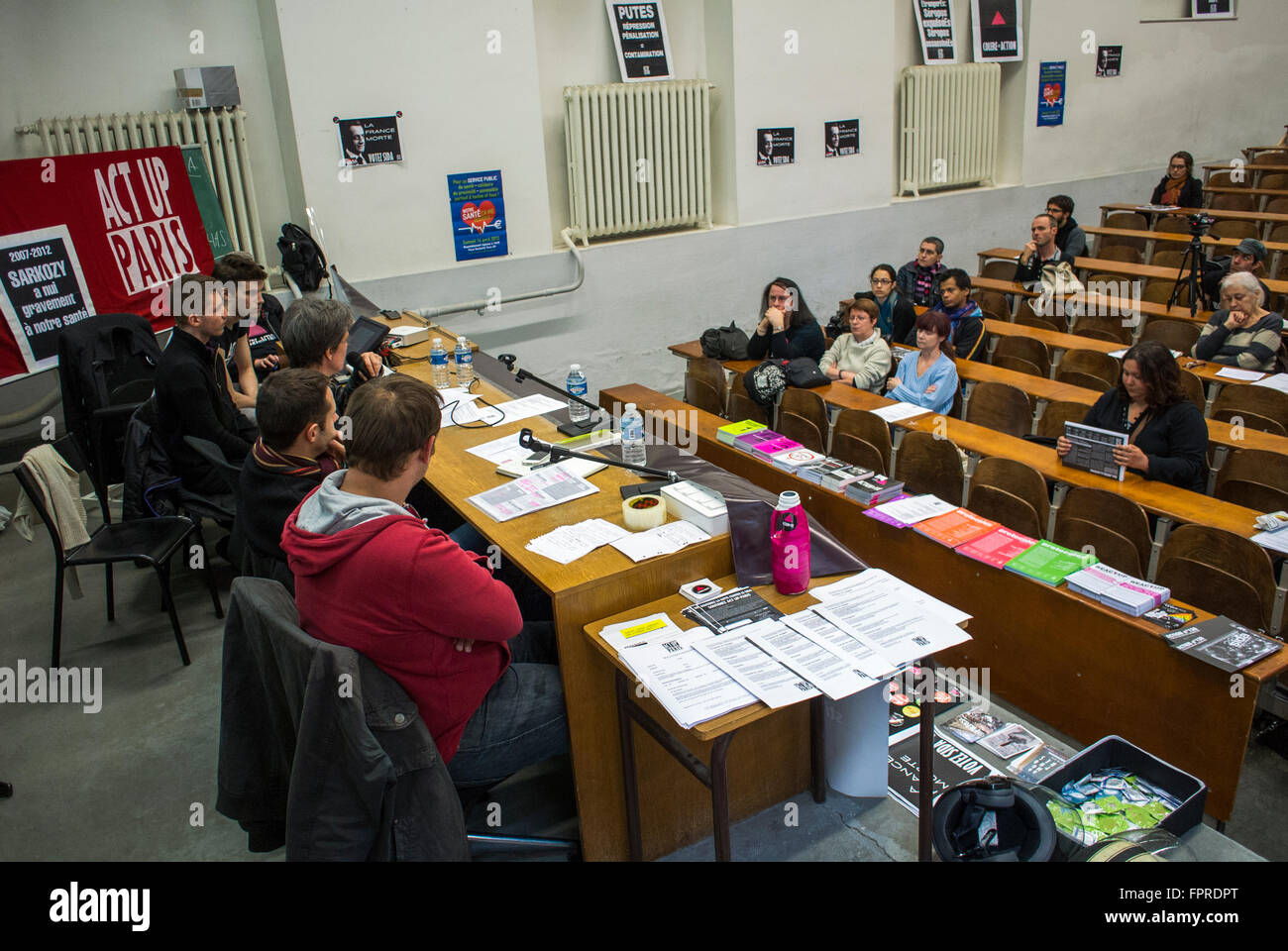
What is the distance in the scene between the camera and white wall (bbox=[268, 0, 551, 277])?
5945 mm

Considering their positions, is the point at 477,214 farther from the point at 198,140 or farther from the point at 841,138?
the point at 841,138

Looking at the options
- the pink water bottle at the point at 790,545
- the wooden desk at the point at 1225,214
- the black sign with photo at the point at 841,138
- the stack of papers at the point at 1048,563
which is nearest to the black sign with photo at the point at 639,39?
the black sign with photo at the point at 841,138

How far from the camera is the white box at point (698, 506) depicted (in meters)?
2.68

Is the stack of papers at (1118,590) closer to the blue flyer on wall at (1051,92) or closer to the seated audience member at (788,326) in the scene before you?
the seated audience member at (788,326)

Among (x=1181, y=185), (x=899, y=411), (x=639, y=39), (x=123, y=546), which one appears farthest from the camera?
(x=1181, y=185)

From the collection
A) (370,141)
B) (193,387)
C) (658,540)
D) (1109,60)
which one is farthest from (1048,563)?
(1109,60)

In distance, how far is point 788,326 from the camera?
5883mm

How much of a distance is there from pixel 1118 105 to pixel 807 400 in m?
7.73

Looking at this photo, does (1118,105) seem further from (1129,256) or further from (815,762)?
(815,762)

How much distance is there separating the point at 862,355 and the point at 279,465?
3885 millimetres

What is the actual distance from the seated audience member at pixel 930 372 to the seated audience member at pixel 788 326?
0.75 metres

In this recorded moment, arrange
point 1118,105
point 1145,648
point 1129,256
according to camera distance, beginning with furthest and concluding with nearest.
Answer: point 1118,105
point 1129,256
point 1145,648

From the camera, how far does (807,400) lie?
531 cm
